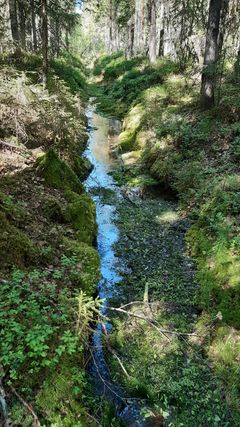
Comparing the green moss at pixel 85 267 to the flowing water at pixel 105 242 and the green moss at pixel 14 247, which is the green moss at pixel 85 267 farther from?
the green moss at pixel 14 247

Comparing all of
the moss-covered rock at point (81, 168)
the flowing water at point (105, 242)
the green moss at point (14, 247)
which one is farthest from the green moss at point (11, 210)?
the moss-covered rock at point (81, 168)

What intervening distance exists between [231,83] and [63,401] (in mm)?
13471

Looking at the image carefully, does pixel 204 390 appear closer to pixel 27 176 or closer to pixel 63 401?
pixel 63 401

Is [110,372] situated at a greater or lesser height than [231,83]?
lesser

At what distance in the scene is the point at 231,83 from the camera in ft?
47.3

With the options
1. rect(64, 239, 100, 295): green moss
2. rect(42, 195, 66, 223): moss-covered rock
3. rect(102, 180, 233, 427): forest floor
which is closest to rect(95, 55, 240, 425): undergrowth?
rect(102, 180, 233, 427): forest floor

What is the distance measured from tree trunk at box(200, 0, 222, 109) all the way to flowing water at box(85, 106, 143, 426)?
13.1ft

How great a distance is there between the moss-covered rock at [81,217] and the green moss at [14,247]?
1.55 meters

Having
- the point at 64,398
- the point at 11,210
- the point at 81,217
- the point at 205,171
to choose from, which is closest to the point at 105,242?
the point at 81,217

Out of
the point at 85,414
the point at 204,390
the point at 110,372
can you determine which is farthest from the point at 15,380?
the point at 204,390

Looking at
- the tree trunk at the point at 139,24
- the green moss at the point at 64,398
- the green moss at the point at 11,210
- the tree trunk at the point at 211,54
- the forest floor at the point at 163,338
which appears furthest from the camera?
the tree trunk at the point at 139,24

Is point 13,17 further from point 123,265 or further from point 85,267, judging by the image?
point 85,267

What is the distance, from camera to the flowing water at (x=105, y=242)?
4598mm

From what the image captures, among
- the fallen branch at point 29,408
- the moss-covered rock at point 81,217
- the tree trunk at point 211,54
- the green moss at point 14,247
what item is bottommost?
the moss-covered rock at point 81,217
